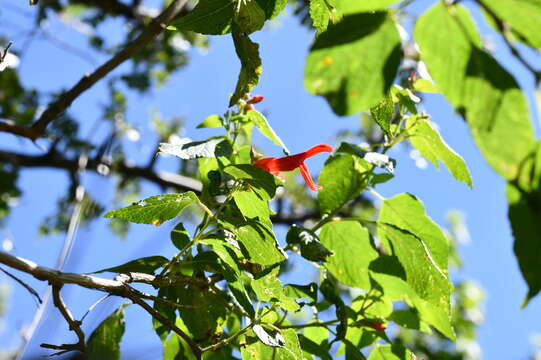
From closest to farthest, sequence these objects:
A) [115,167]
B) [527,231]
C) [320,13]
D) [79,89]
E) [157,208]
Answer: [527,231]
[320,13]
[157,208]
[79,89]
[115,167]

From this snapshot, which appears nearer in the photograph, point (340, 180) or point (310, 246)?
point (310, 246)

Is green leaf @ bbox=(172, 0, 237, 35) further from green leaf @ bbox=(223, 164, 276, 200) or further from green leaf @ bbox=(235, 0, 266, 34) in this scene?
green leaf @ bbox=(223, 164, 276, 200)

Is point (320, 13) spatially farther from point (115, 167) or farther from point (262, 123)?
point (115, 167)

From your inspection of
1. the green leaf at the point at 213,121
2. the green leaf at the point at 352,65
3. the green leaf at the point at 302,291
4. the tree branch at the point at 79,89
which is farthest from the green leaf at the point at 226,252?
the tree branch at the point at 79,89

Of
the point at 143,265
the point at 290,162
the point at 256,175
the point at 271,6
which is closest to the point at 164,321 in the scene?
the point at 143,265

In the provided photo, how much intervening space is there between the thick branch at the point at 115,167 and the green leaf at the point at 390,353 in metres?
1.62

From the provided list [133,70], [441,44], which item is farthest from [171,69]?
[441,44]

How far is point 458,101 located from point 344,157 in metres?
0.55

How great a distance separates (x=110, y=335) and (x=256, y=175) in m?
0.44

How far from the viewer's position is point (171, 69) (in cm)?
416

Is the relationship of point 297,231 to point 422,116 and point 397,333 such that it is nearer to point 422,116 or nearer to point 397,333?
point 422,116

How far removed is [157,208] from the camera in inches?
30.5

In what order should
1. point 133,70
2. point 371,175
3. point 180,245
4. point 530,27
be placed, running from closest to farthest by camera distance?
point 530,27, point 180,245, point 371,175, point 133,70

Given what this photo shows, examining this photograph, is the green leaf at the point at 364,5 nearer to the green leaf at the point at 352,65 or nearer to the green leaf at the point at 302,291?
the green leaf at the point at 352,65
